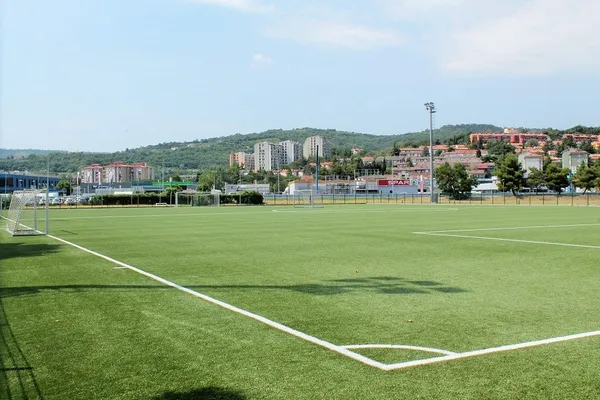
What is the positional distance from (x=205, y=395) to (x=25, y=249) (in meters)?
14.0

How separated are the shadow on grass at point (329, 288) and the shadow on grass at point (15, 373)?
3.06 m

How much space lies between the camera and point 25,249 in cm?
1664

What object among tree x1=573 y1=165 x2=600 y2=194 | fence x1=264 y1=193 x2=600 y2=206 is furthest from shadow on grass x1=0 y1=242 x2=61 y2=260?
tree x1=573 y1=165 x2=600 y2=194

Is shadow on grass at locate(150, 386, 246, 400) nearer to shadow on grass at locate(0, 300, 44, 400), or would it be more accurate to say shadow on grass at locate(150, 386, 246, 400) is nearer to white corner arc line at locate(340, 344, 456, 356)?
shadow on grass at locate(0, 300, 44, 400)

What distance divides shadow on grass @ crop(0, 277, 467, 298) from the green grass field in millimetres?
32

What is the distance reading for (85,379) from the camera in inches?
194

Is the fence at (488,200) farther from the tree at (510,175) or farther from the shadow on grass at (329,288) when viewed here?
the shadow on grass at (329,288)

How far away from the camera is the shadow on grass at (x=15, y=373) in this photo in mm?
4586

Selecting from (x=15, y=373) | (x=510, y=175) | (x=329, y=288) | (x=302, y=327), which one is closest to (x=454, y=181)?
(x=510, y=175)

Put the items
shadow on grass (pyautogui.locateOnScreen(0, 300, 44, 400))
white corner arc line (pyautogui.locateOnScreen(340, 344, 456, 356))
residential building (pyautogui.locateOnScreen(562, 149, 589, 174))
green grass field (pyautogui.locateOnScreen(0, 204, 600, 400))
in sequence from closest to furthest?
shadow on grass (pyautogui.locateOnScreen(0, 300, 44, 400)) < green grass field (pyautogui.locateOnScreen(0, 204, 600, 400)) < white corner arc line (pyautogui.locateOnScreen(340, 344, 456, 356)) < residential building (pyautogui.locateOnScreen(562, 149, 589, 174))

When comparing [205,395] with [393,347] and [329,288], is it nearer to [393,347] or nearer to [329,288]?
[393,347]

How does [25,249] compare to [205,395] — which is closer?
[205,395]

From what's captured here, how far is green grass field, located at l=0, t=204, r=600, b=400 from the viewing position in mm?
4727

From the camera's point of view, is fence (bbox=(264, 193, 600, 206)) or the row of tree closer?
fence (bbox=(264, 193, 600, 206))
